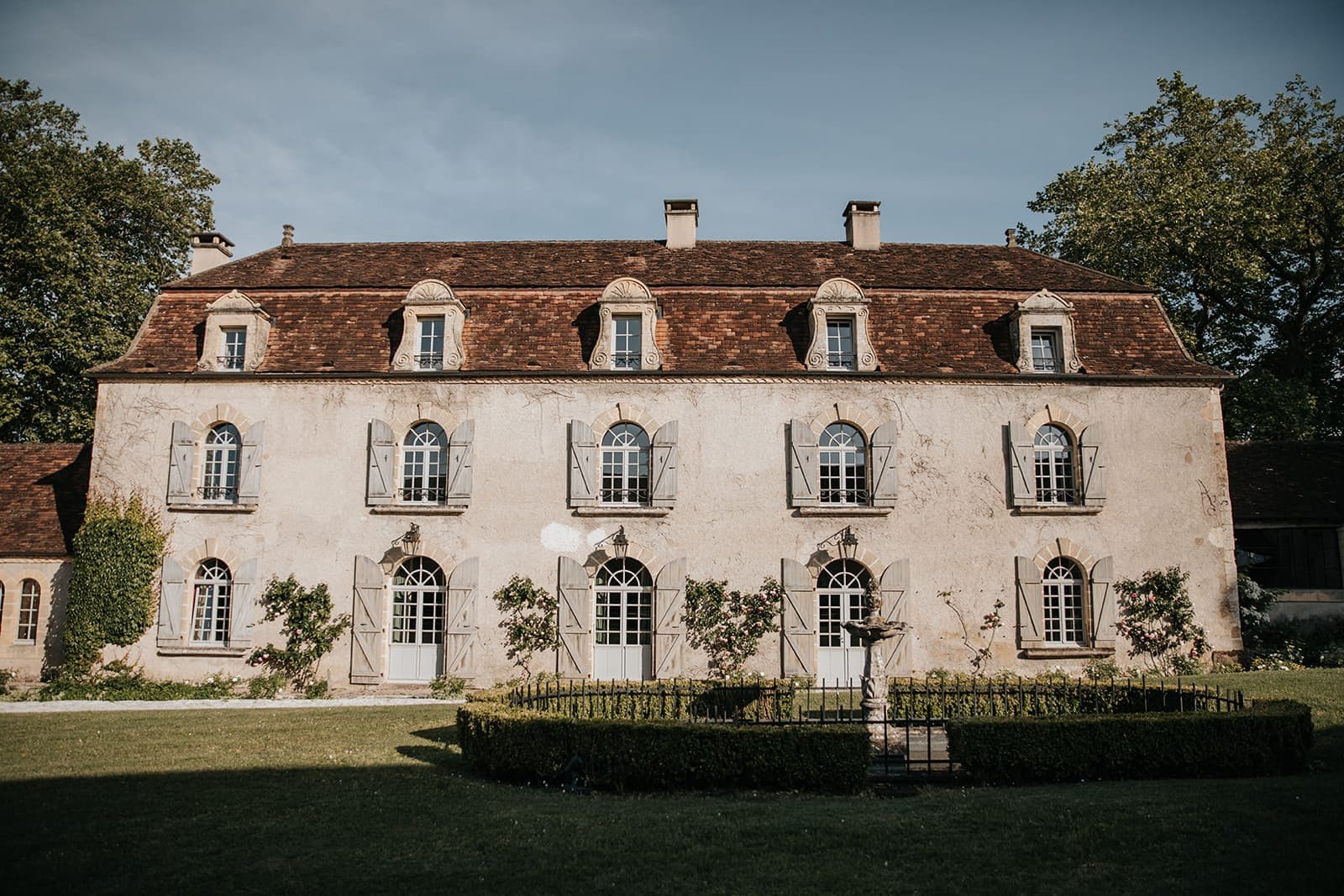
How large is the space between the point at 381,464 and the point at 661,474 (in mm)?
5762

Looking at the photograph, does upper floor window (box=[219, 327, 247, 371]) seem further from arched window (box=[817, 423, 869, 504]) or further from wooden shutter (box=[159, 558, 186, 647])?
arched window (box=[817, 423, 869, 504])

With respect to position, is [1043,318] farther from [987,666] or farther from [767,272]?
[987,666]

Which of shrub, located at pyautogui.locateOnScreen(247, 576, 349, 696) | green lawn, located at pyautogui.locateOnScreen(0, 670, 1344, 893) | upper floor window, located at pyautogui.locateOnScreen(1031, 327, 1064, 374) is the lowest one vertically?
green lawn, located at pyautogui.locateOnScreen(0, 670, 1344, 893)

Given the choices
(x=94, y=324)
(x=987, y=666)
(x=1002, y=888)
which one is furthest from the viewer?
(x=94, y=324)

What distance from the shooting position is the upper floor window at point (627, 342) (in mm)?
19609

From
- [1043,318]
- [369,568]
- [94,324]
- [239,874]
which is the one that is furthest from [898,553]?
[94,324]

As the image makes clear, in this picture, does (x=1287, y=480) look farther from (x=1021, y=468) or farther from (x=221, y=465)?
(x=221, y=465)

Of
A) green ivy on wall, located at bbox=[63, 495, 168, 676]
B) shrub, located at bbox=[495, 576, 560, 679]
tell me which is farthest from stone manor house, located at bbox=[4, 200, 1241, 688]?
green ivy on wall, located at bbox=[63, 495, 168, 676]

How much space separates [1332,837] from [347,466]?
1694cm

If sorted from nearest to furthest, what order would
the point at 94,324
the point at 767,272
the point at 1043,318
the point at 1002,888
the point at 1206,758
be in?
the point at 1002,888 < the point at 1206,758 < the point at 1043,318 < the point at 767,272 < the point at 94,324

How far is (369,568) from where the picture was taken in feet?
61.5

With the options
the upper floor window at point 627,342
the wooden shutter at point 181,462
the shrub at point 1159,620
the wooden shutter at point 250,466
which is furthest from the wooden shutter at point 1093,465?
the wooden shutter at point 181,462

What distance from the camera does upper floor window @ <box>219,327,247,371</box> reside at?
1984 cm

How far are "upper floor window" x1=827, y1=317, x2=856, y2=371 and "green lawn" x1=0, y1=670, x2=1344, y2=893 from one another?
429 inches
